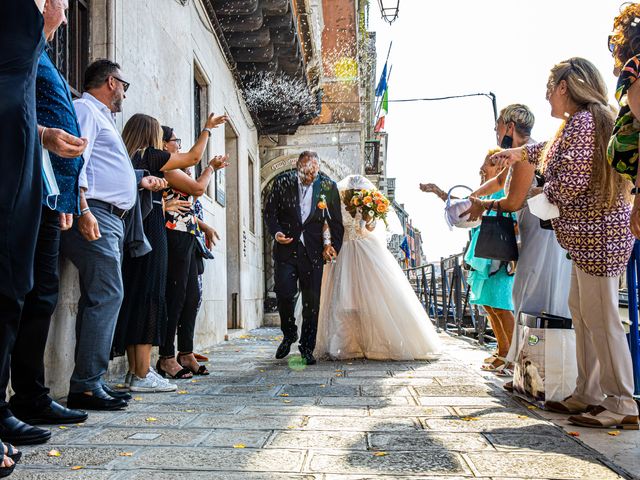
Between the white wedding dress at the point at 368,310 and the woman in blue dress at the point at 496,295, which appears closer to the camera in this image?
the woman in blue dress at the point at 496,295

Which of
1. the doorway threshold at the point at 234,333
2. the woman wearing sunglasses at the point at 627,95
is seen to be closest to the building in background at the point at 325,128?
the doorway threshold at the point at 234,333

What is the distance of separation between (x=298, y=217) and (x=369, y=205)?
93 centimetres

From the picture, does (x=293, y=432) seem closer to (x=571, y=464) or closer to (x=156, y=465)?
(x=156, y=465)

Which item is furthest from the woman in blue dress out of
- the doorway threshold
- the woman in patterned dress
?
the doorway threshold

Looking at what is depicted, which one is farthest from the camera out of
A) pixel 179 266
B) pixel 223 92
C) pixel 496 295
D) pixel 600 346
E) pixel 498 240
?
pixel 223 92

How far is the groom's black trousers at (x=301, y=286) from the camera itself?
596 centimetres

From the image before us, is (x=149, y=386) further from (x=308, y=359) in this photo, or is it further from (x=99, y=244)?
(x=308, y=359)

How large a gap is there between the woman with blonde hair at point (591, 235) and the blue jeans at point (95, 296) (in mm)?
2507

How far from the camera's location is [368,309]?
6441 millimetres

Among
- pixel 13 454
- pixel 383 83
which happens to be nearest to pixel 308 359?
pixel 13 454

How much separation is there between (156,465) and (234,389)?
1985 millimetres

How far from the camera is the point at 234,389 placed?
4254 mm

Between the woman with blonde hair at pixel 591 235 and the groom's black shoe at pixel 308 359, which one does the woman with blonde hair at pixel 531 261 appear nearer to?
the woman with blonde hair at pixel 591 235

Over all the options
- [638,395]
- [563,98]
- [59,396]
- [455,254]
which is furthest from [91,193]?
[455,254]
